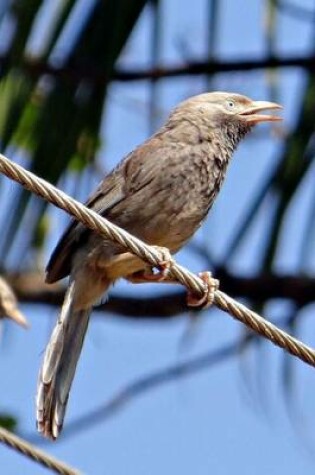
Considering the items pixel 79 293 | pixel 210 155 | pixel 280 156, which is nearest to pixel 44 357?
pixel 79 293

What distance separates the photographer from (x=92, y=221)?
779 centimetres

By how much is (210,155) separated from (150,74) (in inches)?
60.5

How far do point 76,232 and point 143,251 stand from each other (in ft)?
4.03

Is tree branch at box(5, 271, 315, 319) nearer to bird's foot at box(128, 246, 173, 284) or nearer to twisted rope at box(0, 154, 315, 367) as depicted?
bird's foot at box(128, 246, 173, 284)

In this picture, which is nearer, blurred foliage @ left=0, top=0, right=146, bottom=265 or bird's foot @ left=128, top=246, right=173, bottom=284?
bird's foot @ left=128, top=246, right=173, bottom=284

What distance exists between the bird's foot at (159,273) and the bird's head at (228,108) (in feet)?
2.25

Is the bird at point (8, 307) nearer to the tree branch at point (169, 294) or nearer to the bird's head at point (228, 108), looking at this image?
the bird's head at point (228, 108)

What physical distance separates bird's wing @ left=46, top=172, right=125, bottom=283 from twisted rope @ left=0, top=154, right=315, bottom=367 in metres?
0.81

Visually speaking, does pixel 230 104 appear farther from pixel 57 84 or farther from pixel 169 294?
pixel 169 294

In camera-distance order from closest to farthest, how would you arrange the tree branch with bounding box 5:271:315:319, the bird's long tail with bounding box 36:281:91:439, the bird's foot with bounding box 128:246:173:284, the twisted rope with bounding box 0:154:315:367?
the twisted rope with bounding box 0:154:315:367
the bird's foot with bounding box 128:246:173:284
the bird's long tail with bounding box 36:281:91:439
the tree branch with bounding box 5:271:315:319

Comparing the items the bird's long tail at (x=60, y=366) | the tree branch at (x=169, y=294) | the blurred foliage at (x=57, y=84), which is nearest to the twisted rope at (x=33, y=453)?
the bird's long tail at (x=60, y=366)

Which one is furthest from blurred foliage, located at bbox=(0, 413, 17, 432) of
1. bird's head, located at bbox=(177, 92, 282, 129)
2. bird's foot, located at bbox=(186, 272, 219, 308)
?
bird's head, located at bbox=(177, 92, 282, 129)

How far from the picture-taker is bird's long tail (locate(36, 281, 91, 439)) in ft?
28.6

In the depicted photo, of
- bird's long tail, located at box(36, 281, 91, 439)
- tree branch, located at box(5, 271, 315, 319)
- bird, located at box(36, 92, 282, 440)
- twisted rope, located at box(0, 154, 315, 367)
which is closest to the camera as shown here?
twisted rope, located at box(0, 154, 315, 367)
